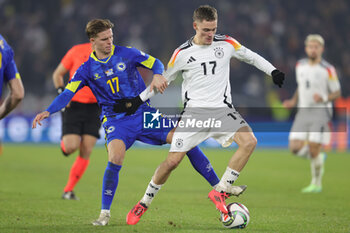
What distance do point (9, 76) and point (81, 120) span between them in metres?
3.07

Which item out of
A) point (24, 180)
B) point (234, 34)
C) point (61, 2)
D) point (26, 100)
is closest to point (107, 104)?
point (24, 180)

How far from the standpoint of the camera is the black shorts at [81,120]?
8078 millimetres

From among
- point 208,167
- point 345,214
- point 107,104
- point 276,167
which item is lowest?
point 276,167

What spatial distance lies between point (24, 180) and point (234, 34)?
1318 cm

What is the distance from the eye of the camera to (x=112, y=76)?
5844 mm

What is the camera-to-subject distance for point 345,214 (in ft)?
21.7

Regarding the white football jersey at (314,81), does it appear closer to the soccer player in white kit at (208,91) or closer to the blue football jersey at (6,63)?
the soccer player in white kit at (208,91)

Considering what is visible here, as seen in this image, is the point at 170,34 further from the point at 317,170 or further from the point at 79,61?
the point at 79,61

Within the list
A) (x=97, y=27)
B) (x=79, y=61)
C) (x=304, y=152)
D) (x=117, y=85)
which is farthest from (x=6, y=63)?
(x=304, y=152)

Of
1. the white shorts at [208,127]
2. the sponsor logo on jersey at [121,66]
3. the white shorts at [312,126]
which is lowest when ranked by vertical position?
the white shorts at [312,126]

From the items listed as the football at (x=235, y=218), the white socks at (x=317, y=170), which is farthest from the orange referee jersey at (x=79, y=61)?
the white socks at (x=317, y=170)

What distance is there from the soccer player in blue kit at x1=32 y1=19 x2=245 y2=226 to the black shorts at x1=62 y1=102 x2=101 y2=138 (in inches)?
85.6

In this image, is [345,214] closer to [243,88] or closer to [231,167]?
[231,167]

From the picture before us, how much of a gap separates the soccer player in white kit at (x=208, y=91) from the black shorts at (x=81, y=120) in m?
2.58
